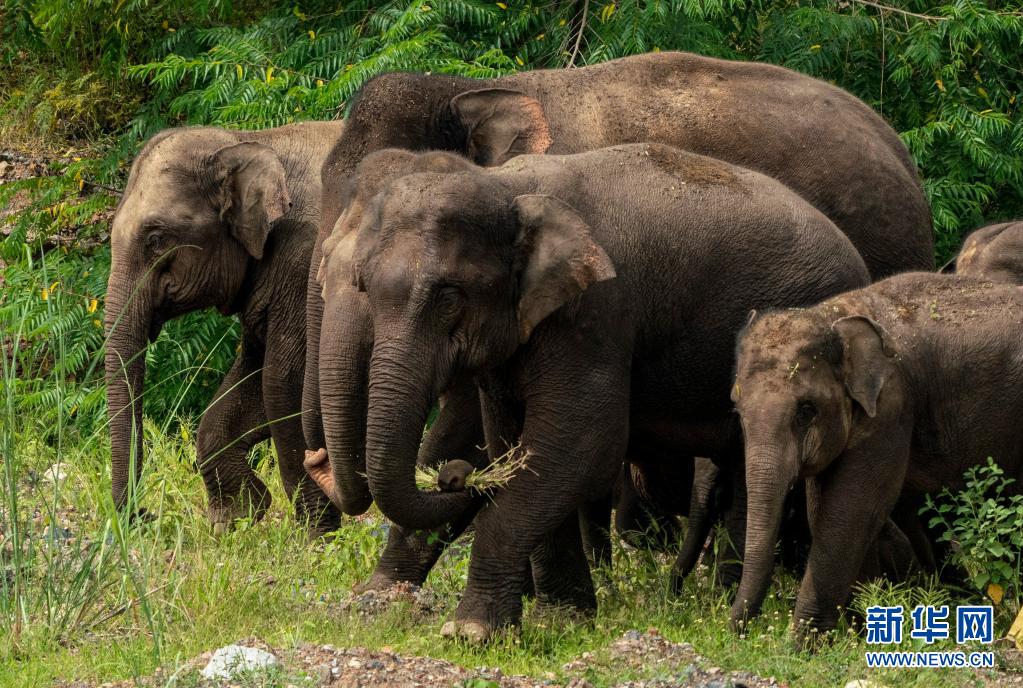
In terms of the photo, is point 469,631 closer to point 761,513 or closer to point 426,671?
point 426,671

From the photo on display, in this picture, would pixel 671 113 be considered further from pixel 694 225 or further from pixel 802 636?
pixel 802 636

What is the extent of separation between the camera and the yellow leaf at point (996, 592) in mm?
6656

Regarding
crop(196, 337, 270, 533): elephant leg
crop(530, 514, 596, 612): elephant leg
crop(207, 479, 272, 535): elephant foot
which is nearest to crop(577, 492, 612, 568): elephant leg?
crop(530, 514, 596, 612): elephant leg

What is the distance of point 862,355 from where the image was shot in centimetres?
633

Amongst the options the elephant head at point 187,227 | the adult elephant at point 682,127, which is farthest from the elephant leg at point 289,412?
the adult elephant at point 682,127

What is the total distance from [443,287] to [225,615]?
1.45 metres

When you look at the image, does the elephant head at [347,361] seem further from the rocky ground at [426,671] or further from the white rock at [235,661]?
the white rock at [235,661]

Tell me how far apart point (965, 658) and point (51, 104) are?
833 cm

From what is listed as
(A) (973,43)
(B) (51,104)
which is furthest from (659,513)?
(B) (51,104)

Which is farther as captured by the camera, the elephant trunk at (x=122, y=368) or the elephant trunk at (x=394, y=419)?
the elephant trunk at (x=122, y=368)

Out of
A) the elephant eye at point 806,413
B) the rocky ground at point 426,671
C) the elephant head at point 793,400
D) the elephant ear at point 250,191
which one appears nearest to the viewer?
the rocky ground at point 426,671

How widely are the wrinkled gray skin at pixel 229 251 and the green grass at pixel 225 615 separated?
50.0 inches

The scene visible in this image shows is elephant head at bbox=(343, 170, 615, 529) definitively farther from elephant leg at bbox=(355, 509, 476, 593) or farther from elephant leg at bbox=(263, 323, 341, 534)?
elephant leg at bbox=(263, 323, 341, 534)

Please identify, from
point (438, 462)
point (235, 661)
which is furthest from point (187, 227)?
point (235, 661)
